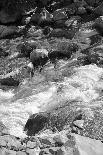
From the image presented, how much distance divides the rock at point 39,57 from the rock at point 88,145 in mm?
5756

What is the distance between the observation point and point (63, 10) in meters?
16.8

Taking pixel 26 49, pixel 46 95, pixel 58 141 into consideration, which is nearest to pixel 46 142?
pixel 58 141

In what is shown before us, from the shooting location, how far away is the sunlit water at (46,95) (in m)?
9.05

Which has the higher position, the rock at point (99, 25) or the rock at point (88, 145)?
the rock at point (88, 145)

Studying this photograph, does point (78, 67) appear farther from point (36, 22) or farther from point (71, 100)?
point (36, 22)

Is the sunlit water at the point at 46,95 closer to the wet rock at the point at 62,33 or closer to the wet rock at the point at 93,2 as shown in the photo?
the wet rock at the point at 62,33

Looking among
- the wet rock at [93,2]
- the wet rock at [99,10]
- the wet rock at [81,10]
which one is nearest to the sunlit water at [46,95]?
the wet rock at [99,10]

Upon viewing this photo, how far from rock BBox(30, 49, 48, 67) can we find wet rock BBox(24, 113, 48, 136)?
159 inches

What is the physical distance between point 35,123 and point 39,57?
4354 millimetres

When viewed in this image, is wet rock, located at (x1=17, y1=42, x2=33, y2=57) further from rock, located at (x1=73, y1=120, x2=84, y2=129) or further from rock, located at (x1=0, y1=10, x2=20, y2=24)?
rock, located at (x1=73, y1=120, x2=84, y2=129)

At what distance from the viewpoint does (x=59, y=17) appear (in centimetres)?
1605

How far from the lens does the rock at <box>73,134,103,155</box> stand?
6.39m

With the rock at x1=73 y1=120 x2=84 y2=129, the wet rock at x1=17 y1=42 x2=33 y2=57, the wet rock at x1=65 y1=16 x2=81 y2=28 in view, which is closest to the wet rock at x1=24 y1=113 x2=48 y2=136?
the rock at x1=73 y1=120 x2=84 y2=129

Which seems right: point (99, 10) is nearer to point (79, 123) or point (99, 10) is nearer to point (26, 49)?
point (26, 49)
